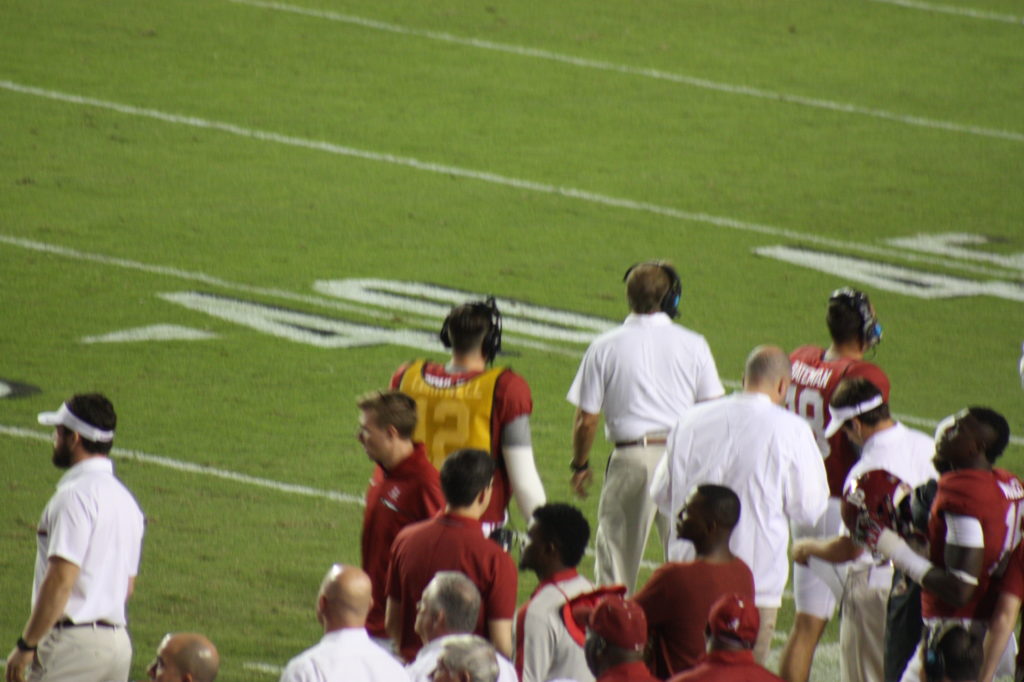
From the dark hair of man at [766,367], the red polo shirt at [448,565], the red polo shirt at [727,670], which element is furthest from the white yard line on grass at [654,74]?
the red polo shirt at [727,670]

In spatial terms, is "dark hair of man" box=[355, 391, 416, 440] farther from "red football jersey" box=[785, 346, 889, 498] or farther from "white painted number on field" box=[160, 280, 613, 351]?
"white painted number on field" box=[160, 280, 613, 351]

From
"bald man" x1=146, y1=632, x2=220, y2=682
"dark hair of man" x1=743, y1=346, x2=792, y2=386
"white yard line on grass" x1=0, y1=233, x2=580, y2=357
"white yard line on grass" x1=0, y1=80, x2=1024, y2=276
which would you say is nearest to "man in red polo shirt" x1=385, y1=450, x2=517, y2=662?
"bald man" x1=146, y1=632, x2=220, y2=682

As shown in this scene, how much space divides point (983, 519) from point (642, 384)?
6.89 ft

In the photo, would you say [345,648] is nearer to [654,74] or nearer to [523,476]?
[523,476]

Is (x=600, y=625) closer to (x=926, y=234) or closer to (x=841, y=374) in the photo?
(x=841, y=374)

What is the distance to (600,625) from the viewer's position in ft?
17.6

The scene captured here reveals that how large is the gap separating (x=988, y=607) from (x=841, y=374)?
152 cm

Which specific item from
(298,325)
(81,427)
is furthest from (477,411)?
(298,325)

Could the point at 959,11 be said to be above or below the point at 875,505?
above

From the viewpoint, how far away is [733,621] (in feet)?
17.5

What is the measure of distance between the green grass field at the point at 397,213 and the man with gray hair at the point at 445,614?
2.71 meters

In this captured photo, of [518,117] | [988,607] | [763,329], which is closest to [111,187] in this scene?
[518,117]

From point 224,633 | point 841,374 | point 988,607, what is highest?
point 841,374

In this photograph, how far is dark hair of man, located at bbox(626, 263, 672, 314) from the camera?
815 cm
